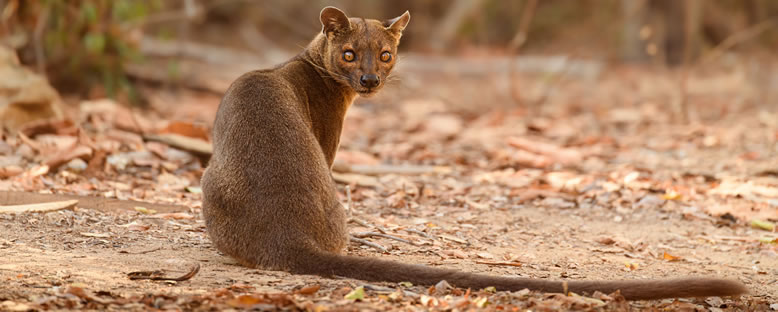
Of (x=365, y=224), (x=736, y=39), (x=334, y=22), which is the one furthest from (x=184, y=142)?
(x=736, y=39)

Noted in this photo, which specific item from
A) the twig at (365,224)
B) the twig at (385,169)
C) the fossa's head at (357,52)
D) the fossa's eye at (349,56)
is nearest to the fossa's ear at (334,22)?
the fossa's head at (357,52)

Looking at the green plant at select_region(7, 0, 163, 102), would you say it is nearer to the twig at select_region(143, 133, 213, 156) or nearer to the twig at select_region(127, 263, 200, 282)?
the twig at select_region(143, 133, 213, 156)

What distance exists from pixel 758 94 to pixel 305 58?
8.54 meters

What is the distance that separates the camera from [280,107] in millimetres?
4082

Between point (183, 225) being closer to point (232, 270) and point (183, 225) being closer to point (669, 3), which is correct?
point (232, 270)

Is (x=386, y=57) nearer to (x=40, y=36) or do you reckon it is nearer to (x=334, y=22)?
(x=334, y=22)

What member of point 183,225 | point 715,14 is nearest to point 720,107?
point 715,14

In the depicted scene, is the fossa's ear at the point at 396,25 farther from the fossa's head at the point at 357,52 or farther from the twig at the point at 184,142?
the twig at the point at 184,142

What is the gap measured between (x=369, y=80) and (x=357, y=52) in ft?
0.68

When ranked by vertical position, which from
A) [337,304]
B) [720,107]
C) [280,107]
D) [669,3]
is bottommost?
[337,304]

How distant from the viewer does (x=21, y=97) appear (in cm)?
681

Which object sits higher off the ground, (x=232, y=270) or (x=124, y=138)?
(x=124, y=138)

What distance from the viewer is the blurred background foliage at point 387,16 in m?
8.86

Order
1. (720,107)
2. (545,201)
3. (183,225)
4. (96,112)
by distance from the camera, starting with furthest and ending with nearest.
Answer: (720,107) → (96,112) → (545,201) → (183,225)
